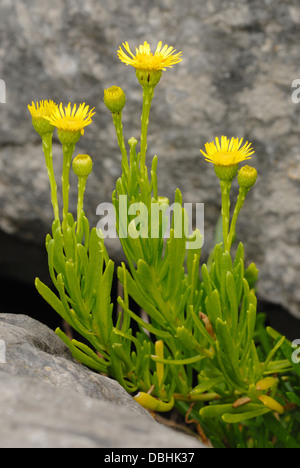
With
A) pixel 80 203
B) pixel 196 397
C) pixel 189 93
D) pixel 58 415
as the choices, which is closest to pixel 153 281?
pixel 80 203

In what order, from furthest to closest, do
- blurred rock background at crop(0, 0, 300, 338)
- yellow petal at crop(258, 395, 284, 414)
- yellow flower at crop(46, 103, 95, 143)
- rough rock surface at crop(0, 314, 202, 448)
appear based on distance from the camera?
blurred rock background at crop(0, 0, 300, 338)
yellow petal at crop(258, 395, 284, 414)
yellow flower at crop(46, 103, 95, 143)
rough rock surface at crop(0, 314, 202, 448)

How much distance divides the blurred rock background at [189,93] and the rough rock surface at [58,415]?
890 millimetres

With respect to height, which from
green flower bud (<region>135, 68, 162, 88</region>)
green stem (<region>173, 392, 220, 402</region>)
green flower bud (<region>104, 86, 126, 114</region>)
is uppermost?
green flower bud (<region>135, 68, 162, 88</region>)

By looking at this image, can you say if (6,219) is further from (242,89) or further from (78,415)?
(78,415)

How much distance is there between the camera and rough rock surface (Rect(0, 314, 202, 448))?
24.5 inches

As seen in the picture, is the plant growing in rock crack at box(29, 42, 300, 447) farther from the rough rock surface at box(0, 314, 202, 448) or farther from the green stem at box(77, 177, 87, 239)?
the rough rock surface at box(0, 314, 202, 448)

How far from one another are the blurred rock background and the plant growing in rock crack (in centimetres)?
59

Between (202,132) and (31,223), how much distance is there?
0.63 meters

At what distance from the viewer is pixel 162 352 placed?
1.18m

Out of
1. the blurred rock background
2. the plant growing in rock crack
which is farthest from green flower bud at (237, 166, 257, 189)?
the blurred rock background

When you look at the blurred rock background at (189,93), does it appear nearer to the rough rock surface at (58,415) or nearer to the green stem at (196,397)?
the green stem at (196,397)

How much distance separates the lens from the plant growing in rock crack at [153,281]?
3.36 ft

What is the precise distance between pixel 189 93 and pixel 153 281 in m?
0.80
